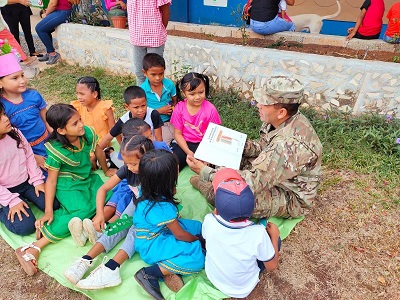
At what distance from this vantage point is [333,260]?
2434 millimetres

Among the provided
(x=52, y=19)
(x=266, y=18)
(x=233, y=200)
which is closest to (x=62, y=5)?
(x=52, y=19)

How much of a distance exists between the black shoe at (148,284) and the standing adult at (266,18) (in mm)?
4234

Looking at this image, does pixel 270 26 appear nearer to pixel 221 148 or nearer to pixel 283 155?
pixel 221 148

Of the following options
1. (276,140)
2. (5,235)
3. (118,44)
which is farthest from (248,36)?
(5,235)

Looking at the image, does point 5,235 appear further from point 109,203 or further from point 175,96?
point 175,96

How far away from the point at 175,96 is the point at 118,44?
231 cm

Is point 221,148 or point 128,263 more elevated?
point 221,148

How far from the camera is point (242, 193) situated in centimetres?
178

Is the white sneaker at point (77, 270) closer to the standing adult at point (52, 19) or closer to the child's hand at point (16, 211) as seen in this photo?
the child's hand at point (16, 211)

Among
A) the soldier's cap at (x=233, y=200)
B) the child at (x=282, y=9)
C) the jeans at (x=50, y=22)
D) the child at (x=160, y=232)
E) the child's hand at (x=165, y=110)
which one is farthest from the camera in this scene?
the jeans at (x=50, y=22)

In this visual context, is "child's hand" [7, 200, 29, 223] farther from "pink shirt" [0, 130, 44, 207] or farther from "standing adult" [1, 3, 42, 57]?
"standing adult" [1, 3, 42, 57]

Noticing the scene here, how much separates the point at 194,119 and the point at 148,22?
1.40 m

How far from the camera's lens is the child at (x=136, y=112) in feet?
9.91

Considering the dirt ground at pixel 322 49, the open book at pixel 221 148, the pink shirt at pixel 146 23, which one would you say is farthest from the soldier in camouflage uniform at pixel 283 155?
the dirt ground at pixel 322 49
